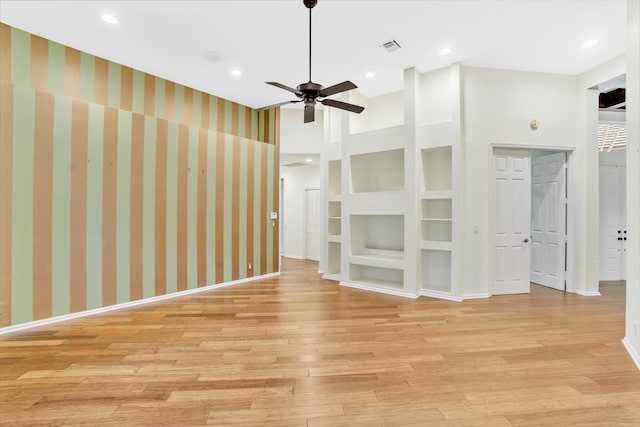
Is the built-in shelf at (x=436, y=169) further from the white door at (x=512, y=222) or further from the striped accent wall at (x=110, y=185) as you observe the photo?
the striped accent wall at (x=110, y=185)

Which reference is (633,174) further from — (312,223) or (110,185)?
(312,223)

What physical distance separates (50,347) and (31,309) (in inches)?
36.6

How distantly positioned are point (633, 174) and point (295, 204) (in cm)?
A: 714

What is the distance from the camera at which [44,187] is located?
3.59 m

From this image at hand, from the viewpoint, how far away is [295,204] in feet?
29.0

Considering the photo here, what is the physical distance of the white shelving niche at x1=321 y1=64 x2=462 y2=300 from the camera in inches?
186

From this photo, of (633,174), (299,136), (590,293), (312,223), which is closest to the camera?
(633,174)

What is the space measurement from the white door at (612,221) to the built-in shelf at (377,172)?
154 inches

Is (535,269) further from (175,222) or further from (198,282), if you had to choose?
(175,222)

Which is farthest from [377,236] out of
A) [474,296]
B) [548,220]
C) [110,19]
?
[110,19]

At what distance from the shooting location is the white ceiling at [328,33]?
328cm

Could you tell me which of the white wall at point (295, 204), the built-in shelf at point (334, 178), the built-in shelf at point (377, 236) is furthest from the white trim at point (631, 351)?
the white wall at point (295, 204)

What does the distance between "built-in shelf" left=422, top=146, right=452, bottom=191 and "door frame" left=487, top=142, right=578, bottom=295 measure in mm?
609

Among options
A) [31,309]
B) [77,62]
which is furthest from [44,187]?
[77,62]
